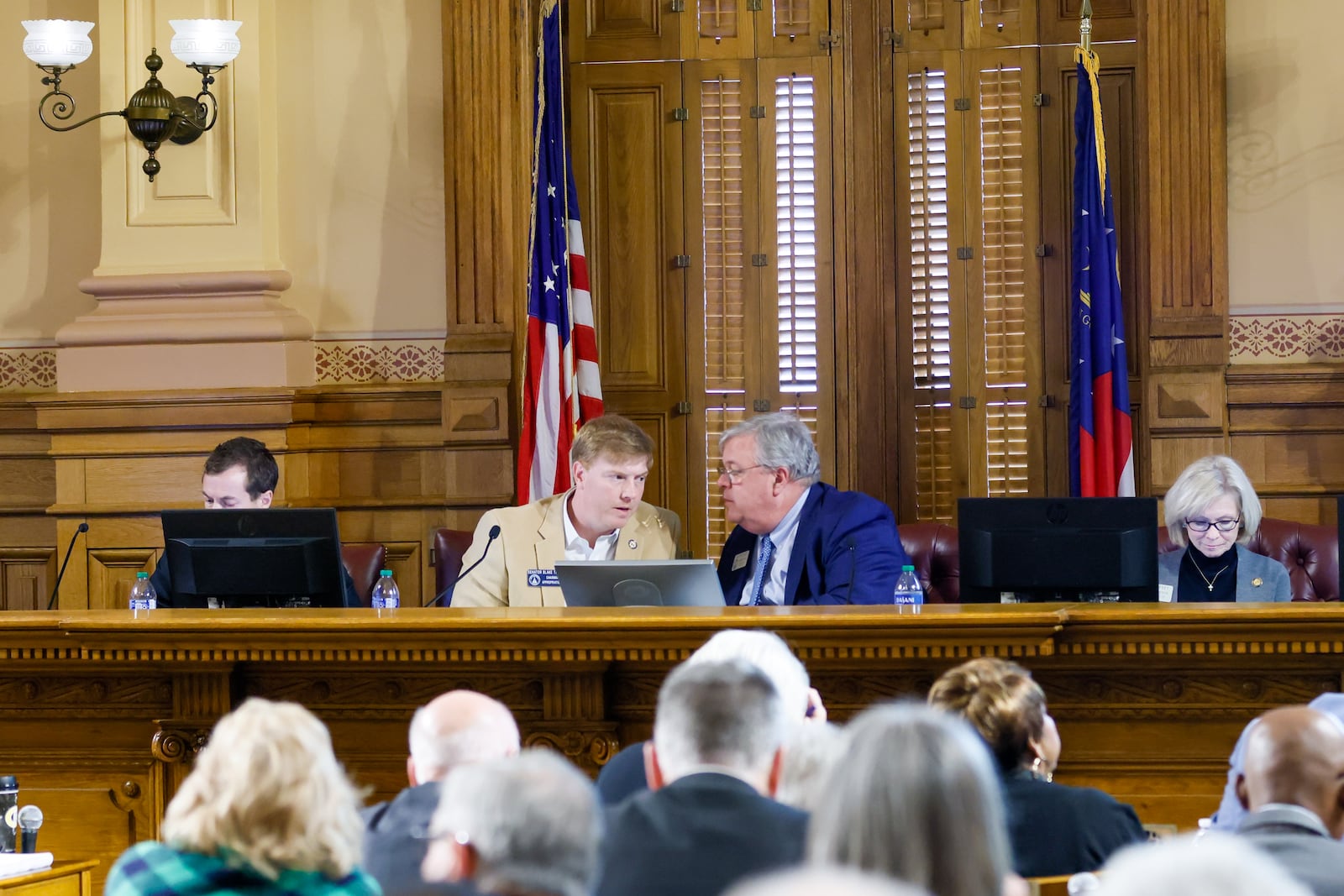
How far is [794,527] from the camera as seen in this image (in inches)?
197

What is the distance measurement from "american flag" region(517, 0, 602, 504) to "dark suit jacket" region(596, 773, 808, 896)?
4.15 m

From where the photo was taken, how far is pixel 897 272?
6977mm

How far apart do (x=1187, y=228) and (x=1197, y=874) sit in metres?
5.62

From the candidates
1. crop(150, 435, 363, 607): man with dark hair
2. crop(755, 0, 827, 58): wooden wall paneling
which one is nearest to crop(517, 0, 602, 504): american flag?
crop(755, 0, 827, 58): wooden wall paneling

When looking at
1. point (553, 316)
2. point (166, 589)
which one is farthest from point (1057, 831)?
point (553, 316)

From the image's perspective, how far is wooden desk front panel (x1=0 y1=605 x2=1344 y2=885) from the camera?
12.6 ft

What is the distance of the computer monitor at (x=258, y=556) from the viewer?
4.38 metres

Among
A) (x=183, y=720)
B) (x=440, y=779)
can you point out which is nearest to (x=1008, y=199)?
(x=183, y=720)

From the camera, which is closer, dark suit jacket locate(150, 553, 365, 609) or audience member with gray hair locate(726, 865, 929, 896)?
audience member with gray hair locate(726, 865, 929, 896)

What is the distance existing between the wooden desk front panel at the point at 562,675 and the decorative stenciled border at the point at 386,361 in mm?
2768

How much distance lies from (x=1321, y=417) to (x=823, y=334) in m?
1.89

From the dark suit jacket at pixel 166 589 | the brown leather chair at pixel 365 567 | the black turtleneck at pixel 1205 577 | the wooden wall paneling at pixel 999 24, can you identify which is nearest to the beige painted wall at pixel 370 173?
the brown leather chair at pixel 365 567

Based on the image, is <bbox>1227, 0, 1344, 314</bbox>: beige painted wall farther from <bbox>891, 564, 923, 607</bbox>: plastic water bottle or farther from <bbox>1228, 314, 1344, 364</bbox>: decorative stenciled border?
<bbox>891, 564, 923, 607</bbox>: plastic water bottle

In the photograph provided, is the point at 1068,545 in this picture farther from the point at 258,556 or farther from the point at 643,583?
the point at 258,556
